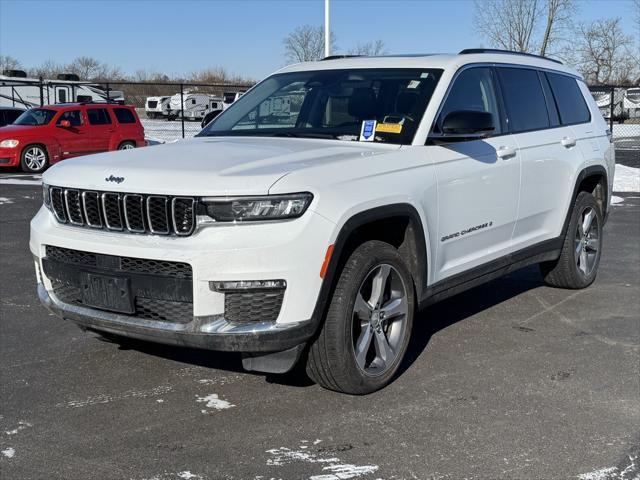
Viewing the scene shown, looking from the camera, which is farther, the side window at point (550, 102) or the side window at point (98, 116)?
the side window at point (98, 116)

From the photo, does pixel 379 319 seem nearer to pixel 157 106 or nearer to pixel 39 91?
pixel 39 91

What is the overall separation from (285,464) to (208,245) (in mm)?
1056

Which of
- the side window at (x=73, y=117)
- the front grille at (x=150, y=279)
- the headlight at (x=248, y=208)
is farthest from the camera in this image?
the side window at (x=73, y=117)

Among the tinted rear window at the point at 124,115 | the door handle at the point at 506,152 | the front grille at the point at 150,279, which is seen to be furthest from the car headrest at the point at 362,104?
the tinted rear window at the point at 124,115

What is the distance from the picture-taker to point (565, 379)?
4.74 m

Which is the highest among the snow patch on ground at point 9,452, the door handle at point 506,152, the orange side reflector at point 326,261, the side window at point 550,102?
the side window at point 550,102

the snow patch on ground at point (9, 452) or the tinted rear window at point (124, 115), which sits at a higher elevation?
the tinted rear window at point (124, 115)

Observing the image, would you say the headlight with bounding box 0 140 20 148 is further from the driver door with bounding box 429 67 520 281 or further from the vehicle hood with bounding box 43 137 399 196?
the driver door with bounding box 429 67 520 281

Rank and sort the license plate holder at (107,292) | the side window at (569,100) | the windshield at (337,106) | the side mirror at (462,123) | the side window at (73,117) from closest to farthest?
the license plate holder at (107,292) < the side mirror at (462,123) < the windshield at (337,106) < the side window at (569,100) < the side window at (73,117)

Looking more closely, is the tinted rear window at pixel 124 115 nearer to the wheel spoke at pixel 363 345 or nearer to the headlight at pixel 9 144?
the headlight at pixel 9 144

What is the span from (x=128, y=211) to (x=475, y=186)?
2.26 meters

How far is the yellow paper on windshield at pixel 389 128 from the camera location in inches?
194

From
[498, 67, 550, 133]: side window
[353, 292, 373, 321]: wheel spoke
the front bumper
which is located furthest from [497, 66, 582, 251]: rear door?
the front bumper

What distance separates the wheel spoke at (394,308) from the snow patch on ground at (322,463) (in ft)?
3.37
